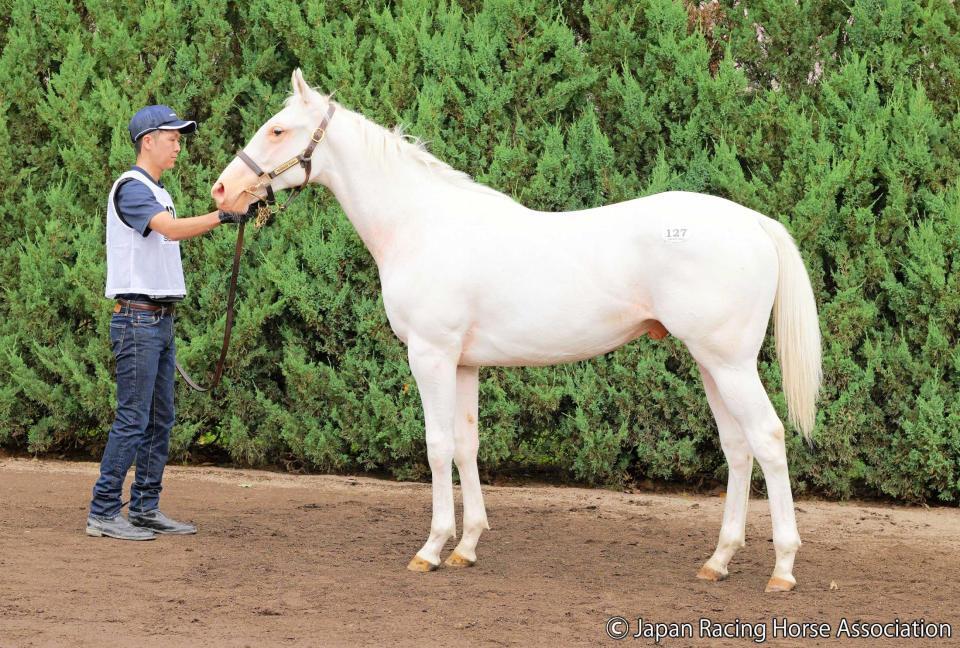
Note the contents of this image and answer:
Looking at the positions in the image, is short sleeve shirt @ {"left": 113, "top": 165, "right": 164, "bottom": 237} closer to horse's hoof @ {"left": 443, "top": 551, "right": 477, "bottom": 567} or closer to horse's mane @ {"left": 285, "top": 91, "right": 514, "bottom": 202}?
horse's mane @ {"left": 285, "top": 91, "right": 514, "bottom": 202}

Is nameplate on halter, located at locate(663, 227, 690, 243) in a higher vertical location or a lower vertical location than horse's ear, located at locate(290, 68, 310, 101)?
lower

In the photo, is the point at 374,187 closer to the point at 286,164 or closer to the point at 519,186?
the point at 286,164

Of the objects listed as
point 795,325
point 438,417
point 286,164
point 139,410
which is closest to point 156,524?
point 139,410

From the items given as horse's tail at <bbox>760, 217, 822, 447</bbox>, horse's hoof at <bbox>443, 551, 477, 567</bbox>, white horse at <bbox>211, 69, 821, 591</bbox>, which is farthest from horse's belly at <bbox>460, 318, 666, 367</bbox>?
horse's hoof at <bbox>443, 551, 477, 567</bbox>

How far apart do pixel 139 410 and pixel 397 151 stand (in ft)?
6.29

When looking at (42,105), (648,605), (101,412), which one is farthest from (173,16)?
(648,605)

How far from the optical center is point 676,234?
4.80m

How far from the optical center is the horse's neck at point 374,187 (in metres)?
5.30

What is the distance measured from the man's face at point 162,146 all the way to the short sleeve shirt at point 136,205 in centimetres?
25

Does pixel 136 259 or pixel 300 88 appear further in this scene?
pixel 136 259

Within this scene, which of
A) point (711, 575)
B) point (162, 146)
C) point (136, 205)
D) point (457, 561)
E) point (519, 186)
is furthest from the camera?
point (519, 186)

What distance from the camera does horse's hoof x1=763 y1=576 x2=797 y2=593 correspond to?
4.81 m

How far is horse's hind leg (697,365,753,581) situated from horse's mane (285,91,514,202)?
1.49 m

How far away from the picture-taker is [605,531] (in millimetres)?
6070
